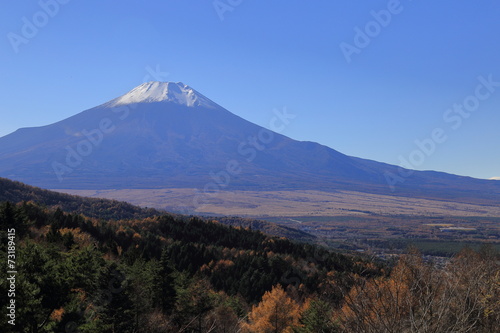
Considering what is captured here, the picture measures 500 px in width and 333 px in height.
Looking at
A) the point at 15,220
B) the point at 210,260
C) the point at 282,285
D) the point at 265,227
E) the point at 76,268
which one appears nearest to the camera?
the point at 76,268

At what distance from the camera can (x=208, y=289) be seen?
1657 inches

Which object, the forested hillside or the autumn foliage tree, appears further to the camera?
the autumn foliage tree

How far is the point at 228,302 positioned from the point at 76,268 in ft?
63.8

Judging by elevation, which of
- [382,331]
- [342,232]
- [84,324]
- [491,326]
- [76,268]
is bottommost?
[342,232]

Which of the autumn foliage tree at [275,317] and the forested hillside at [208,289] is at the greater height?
the forested hillside at [208,289]

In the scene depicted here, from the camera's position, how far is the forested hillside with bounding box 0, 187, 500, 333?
849 cm

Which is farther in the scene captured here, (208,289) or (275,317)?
(208,289)

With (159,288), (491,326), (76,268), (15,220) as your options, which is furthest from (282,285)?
(491,326)

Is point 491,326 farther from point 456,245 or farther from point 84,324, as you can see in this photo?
point 456,245

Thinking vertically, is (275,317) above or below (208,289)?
below

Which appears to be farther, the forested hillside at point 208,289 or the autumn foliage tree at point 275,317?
the autumn foliage tree at point 275,317

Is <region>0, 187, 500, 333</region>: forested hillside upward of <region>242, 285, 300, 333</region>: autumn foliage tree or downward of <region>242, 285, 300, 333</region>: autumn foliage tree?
upward

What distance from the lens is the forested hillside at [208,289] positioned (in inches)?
334

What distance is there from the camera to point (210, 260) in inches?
2584
